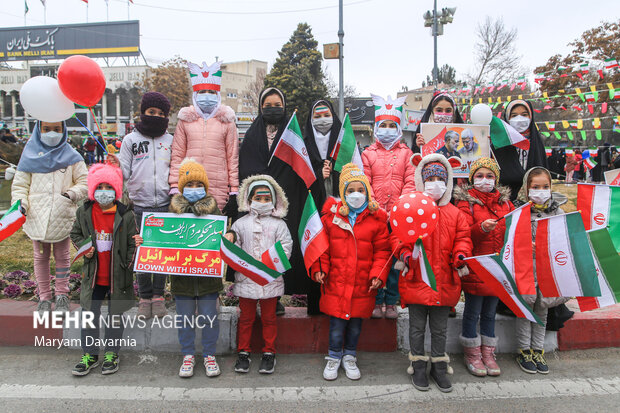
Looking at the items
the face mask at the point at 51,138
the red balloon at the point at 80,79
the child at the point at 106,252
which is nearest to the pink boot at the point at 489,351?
the child at the point at 106,252

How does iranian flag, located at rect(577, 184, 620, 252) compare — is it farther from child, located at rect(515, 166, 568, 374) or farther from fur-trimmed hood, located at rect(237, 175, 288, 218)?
fur-trimmed hood, located at rect(237, 175, 288, 218)

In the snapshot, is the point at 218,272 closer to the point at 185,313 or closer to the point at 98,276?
the point at 185,313

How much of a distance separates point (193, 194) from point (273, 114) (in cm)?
135

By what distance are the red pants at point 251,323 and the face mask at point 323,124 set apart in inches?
72.9

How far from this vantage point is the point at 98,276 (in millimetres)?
3875

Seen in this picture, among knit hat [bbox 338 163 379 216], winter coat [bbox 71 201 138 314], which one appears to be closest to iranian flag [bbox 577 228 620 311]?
knit hat [bbox 338 163 379 216]

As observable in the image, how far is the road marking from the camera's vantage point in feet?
10.9

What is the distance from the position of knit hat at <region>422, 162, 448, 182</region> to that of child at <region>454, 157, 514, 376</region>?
0.27 m

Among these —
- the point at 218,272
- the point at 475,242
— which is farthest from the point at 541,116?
the point at 218,272

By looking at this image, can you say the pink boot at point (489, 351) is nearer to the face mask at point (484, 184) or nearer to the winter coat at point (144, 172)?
the face mask at point (484, 184)

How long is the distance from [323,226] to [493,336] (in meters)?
1.84

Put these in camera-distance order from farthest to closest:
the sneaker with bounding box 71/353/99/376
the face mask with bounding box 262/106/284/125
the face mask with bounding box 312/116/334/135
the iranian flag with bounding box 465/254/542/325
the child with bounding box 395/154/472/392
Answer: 1. the face mask with bounding box 262/106/284/125
2. the face mask with bounding box 312/116/334/135
3. the sneaker with bounding box 71/353/99/376
4. the child with bounding box 395/154/472/392
5. the iranian flag with bounding box 465/254/542/325

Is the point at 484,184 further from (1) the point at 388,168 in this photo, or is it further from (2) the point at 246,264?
(2) the point at 246,264

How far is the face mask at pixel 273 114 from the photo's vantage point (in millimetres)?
4613
